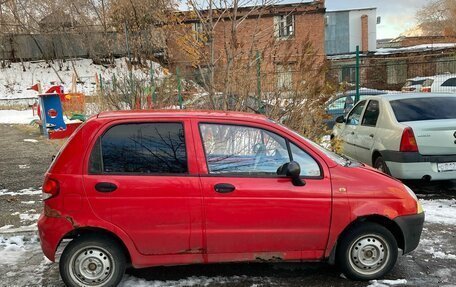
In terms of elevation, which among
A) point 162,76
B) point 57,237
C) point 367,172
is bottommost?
point 57,237

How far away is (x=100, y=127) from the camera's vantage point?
149 inches

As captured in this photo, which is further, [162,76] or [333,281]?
[162,76]

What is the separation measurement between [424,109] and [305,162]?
12.7ft

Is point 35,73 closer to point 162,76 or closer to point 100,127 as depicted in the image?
point 162,76

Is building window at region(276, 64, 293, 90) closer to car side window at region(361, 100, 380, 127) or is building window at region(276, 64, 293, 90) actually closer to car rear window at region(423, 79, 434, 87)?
car side window at region(361, 100, 380, 127)

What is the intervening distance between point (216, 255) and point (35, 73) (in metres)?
35.1

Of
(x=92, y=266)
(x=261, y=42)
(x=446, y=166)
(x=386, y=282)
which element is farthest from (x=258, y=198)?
(x=261, y=42)

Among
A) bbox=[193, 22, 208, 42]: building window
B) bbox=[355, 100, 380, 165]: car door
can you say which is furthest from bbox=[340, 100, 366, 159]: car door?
bbox=[193, 22, 208, 42]: building window

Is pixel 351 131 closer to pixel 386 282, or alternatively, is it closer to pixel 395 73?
pixel 386 282

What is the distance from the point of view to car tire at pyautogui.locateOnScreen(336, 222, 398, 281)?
3.92m

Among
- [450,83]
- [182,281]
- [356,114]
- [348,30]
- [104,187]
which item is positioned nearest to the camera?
[104,187]

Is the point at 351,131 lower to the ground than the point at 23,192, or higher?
higher

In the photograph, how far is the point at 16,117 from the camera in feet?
76.5

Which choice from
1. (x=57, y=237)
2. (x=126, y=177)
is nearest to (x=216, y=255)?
(x=126, y=177)
